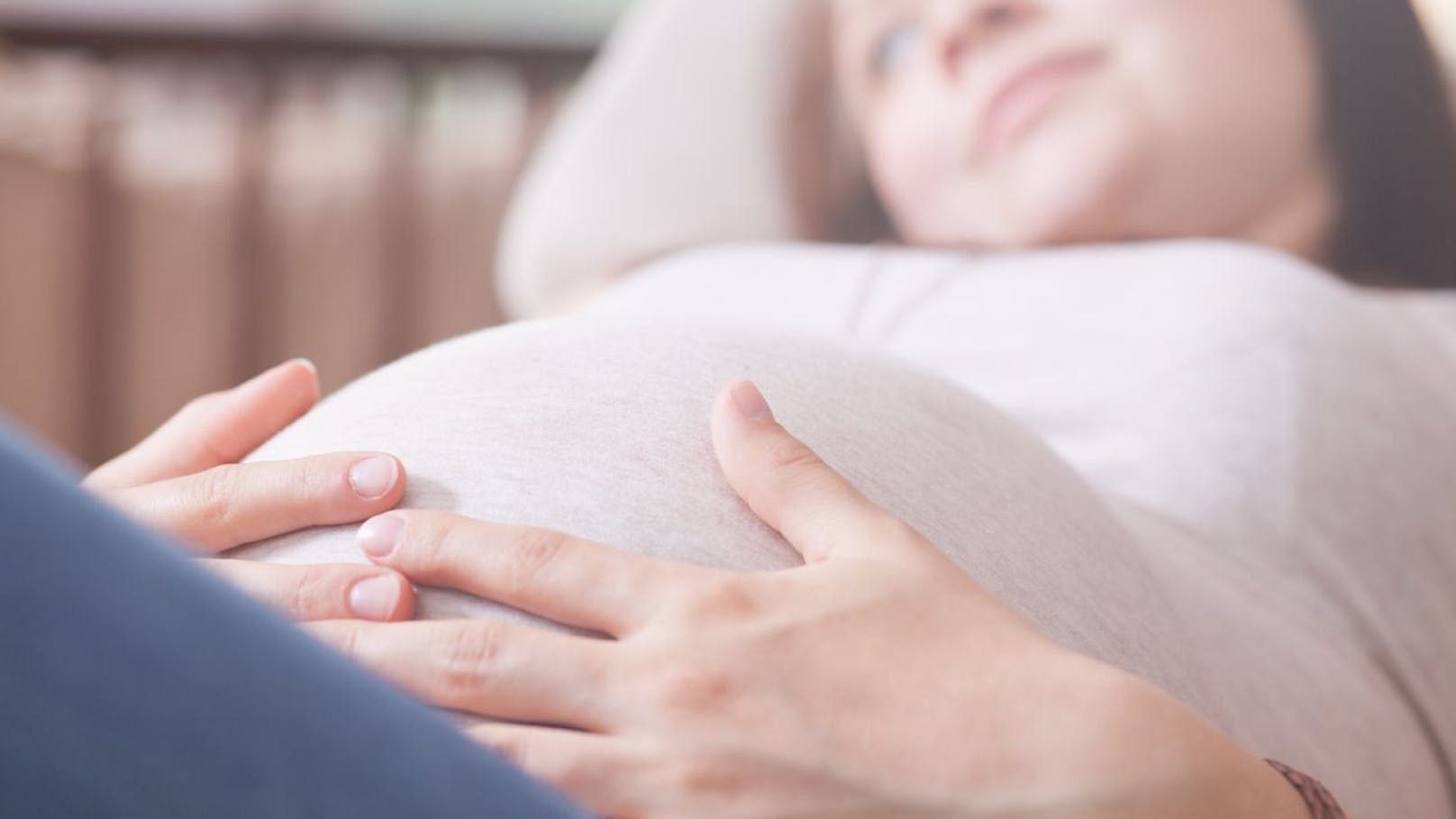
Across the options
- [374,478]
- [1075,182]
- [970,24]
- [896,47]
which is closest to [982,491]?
[374,478]

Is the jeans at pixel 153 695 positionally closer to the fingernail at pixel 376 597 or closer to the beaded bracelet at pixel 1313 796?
the fingernail at pixel 376 597

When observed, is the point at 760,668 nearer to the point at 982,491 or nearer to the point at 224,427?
the point at 982,491

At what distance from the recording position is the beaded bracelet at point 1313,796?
1.35ft

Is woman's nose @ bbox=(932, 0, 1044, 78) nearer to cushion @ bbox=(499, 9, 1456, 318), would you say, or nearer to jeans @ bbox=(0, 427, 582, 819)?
cushion @ bbox=(499, 9, 1456, 318)

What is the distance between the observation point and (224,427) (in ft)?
1.88

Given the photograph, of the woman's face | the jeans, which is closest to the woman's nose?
the woman's face

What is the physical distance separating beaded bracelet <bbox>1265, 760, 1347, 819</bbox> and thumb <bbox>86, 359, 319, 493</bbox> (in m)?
0.44

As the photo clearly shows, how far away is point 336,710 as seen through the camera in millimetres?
279

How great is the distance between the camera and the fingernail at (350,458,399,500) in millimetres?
427

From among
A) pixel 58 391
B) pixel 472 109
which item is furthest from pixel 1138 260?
pixel 58 391

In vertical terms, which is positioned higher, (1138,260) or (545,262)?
(1138,260)

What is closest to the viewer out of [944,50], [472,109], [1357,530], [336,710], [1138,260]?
[336,710]

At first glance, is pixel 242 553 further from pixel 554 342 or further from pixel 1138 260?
pixel 1138 260

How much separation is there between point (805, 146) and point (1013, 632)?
39.3 inches
